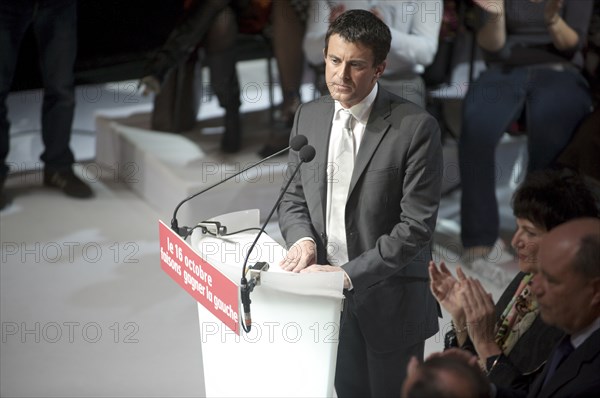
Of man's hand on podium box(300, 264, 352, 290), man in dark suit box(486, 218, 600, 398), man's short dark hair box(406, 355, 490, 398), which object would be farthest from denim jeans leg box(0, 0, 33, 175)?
man's short dark hair box(406, 355, 490, 398)

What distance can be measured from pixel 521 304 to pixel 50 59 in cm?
322

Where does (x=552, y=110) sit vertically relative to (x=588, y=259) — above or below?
below

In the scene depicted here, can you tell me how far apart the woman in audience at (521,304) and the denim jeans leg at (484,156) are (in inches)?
80.3

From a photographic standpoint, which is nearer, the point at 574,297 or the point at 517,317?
the point at 574,297

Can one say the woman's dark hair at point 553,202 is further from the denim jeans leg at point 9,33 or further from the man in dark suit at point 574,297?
the denim jeans leg at point 9,33

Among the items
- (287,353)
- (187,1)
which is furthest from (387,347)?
(187,1)

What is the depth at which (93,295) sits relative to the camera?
3.90 metres

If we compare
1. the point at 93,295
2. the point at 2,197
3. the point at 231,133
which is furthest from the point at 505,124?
the point at 2,197

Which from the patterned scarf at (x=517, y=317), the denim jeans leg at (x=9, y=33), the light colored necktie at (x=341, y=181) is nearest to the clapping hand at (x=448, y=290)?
the patterned scarf at (x=517, y=317)

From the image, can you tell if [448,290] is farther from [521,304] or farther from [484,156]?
[484,156]

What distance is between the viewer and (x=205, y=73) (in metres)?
6.70

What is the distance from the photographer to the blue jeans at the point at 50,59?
447 cm

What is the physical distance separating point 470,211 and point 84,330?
1.85 metres

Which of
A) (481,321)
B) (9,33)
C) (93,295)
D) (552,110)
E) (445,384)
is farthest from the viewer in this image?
(9,33)
